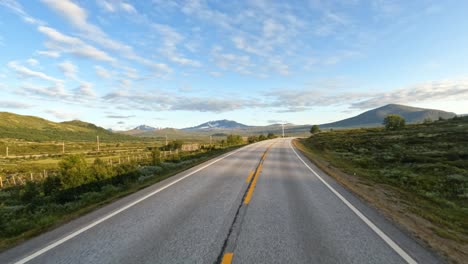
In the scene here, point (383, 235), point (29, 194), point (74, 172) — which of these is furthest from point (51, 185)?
point (383, 235)

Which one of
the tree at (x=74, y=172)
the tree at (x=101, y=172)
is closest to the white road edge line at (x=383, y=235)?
the tree at (x=101, y=172)

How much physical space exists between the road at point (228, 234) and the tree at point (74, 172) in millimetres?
13150

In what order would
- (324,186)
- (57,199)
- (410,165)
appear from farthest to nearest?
(410,165) < (57,199) < (324,186)

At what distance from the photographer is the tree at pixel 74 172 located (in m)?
19.3

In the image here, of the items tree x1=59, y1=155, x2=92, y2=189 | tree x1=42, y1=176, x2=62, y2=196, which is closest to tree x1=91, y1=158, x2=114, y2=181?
tree x1=59, y1=155, x2=92, y2=189

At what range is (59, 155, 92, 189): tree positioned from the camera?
63.3 feet

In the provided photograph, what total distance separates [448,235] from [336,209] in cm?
254

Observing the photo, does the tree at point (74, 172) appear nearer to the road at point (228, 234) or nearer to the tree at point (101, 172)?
the tree at point (101, 172)

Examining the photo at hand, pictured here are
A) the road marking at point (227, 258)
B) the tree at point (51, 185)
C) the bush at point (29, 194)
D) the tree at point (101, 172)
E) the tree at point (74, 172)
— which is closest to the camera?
the road marking at point (227, 258)

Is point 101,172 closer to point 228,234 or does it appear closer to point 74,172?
point 74,172

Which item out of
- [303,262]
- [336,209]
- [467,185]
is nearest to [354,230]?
[336,209]

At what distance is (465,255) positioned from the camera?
195 inches

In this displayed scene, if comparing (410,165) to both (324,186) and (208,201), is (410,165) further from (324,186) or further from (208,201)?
(208,201)

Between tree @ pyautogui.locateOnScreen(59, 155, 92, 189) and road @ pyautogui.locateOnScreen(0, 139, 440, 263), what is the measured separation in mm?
13150
